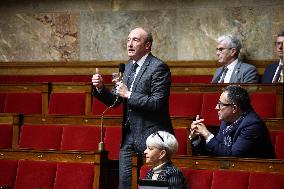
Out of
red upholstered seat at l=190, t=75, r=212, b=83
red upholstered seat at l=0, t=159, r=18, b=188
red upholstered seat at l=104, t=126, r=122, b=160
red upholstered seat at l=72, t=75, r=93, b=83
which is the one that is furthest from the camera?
red upholstered seat at l=72, t=75, r=93, b=83

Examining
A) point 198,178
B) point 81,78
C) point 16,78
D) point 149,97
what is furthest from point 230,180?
point 16,78

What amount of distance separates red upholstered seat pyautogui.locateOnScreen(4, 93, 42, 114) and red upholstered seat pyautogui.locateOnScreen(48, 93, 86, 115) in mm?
45

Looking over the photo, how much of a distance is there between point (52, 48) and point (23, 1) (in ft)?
0.48

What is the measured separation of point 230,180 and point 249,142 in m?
0.08

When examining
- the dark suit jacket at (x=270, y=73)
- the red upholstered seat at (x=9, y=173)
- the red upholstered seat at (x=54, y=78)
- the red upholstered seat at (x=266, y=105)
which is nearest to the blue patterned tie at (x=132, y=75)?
the red upholstered seat at (x=9, y=173)

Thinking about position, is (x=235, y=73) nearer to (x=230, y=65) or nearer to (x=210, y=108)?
(x=230, y=65)

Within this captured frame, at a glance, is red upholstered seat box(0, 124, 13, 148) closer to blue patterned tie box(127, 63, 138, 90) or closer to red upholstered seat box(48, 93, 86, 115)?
red upholstered seat box(48, 93, 86, 115)

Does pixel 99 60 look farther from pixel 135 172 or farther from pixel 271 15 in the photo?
pixel 135 172

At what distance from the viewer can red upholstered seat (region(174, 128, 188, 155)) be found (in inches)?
41.3

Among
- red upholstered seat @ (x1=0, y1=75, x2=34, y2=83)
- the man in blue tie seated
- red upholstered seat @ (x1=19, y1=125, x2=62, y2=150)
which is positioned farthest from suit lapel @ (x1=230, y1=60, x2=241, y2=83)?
red upholstered seat @ (x1=0, y1=75, x2=34, y2=83)

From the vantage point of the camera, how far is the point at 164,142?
0.83 meters

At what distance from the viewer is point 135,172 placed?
898 millimetres

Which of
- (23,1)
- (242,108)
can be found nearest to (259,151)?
(242,108)

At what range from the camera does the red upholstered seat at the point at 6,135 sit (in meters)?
1.20
